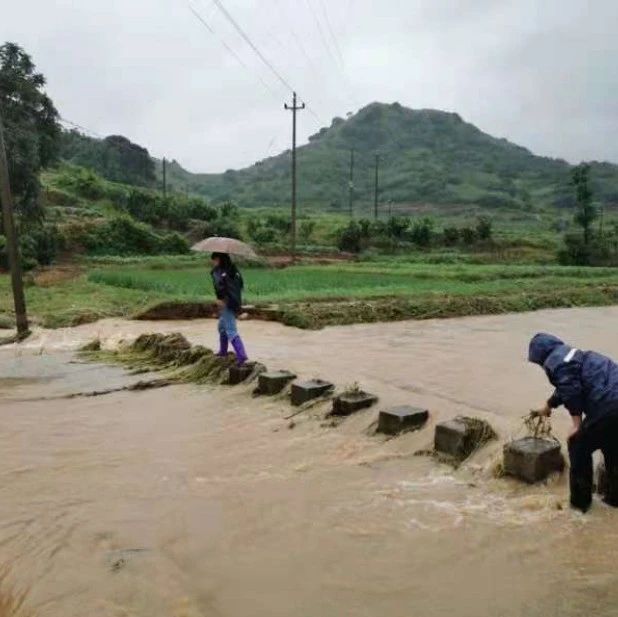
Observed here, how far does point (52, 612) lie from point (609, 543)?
3.36 metres

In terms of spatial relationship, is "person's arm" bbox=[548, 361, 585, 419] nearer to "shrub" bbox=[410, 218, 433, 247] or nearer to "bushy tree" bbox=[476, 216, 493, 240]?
"shrub" bbox=[410, 218, 433, 247]

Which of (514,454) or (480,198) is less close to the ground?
(480,198)

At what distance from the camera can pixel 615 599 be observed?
3744mm

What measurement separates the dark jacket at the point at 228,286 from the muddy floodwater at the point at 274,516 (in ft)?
3.83

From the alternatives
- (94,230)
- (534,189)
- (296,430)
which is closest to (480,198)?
(534,189)

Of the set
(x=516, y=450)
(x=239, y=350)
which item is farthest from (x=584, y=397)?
(x=239, y=350)

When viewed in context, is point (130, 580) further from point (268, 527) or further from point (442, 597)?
point (442, 597)

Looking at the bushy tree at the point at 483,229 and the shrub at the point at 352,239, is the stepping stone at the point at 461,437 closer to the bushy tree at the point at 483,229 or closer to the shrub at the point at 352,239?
the shrub at the point at 352,239

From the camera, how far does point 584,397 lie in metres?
4.52

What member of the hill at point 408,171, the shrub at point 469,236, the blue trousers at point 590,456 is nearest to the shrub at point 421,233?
the shrub at point 469,236

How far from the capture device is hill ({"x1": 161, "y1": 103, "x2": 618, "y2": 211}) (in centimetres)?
9269

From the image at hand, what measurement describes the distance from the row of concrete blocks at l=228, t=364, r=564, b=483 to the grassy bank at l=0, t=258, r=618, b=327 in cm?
684

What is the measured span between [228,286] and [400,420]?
3.57 meters

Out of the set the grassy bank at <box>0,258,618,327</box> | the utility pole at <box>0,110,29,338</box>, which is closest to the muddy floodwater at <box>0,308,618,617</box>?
the utility pole at <box>0,110,29,338</box>
